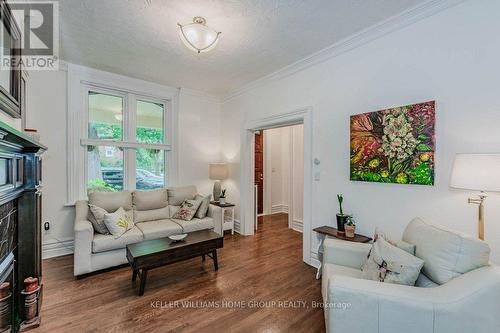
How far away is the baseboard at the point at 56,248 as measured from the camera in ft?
10.5

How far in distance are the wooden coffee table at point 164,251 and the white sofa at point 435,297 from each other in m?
1.69

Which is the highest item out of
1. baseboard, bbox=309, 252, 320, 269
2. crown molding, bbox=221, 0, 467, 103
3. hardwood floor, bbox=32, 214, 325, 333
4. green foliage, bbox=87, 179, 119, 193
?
crown molding, bbox=221, 0, 467, 103

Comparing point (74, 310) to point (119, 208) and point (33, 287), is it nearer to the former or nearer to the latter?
point (33, 287)

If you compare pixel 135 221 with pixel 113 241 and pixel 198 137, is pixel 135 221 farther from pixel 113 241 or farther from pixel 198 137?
pixel 198 137

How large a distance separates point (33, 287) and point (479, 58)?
13.4ft

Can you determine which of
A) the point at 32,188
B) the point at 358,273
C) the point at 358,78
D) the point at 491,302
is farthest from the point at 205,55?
the point at 491,302

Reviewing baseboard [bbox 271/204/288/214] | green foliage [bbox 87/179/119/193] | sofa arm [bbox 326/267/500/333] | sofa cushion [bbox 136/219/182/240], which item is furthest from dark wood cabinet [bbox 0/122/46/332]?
baseboard [bbox 271/204/288/214]

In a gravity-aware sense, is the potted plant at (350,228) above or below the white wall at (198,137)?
below

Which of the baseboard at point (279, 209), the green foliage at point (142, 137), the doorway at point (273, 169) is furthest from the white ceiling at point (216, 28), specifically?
the baseboard at point (279, 209)

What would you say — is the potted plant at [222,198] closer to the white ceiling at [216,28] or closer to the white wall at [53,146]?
the white ceiling at [216,28]

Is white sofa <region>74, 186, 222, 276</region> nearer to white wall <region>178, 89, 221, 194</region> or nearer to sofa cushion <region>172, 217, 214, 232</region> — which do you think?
sofa cushion <region>172, 217, 214, 232</region>

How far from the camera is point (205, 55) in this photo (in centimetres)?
303

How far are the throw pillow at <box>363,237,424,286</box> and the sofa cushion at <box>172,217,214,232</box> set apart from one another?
97.6 inches

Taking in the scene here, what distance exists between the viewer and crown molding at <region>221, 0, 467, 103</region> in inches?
79.7
